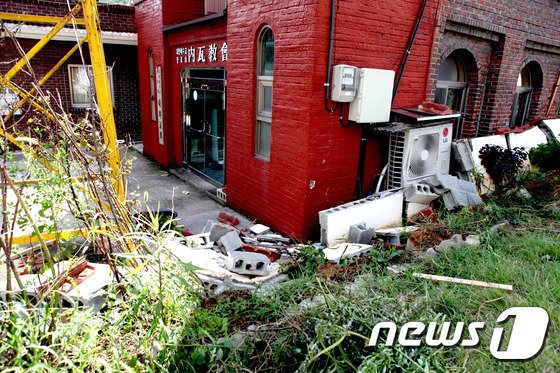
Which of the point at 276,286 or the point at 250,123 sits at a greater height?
the point at 250,123

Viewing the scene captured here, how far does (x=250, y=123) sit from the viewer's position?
245 inches

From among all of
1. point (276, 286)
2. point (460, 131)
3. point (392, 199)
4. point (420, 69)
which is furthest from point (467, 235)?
point (460, 131)

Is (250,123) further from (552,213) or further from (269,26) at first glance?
(552,213)

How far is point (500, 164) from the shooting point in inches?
268

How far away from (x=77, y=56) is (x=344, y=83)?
10349 millimetres

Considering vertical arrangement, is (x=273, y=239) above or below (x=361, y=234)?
below

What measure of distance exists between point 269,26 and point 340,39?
113 cm

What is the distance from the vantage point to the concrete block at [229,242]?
511 cm

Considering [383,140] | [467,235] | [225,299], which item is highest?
[383,140]

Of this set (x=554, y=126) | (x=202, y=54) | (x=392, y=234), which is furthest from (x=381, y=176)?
(x=554, y=126)

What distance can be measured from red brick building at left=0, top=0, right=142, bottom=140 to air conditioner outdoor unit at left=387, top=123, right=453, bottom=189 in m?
8.47

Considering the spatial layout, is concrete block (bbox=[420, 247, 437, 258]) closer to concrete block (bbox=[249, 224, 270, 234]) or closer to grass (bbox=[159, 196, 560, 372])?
grass (bbox=[159, 196, 560, 372])

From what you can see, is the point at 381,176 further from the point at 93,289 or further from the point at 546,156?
the point at 93,289

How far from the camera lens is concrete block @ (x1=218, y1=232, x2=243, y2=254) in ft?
16.8
